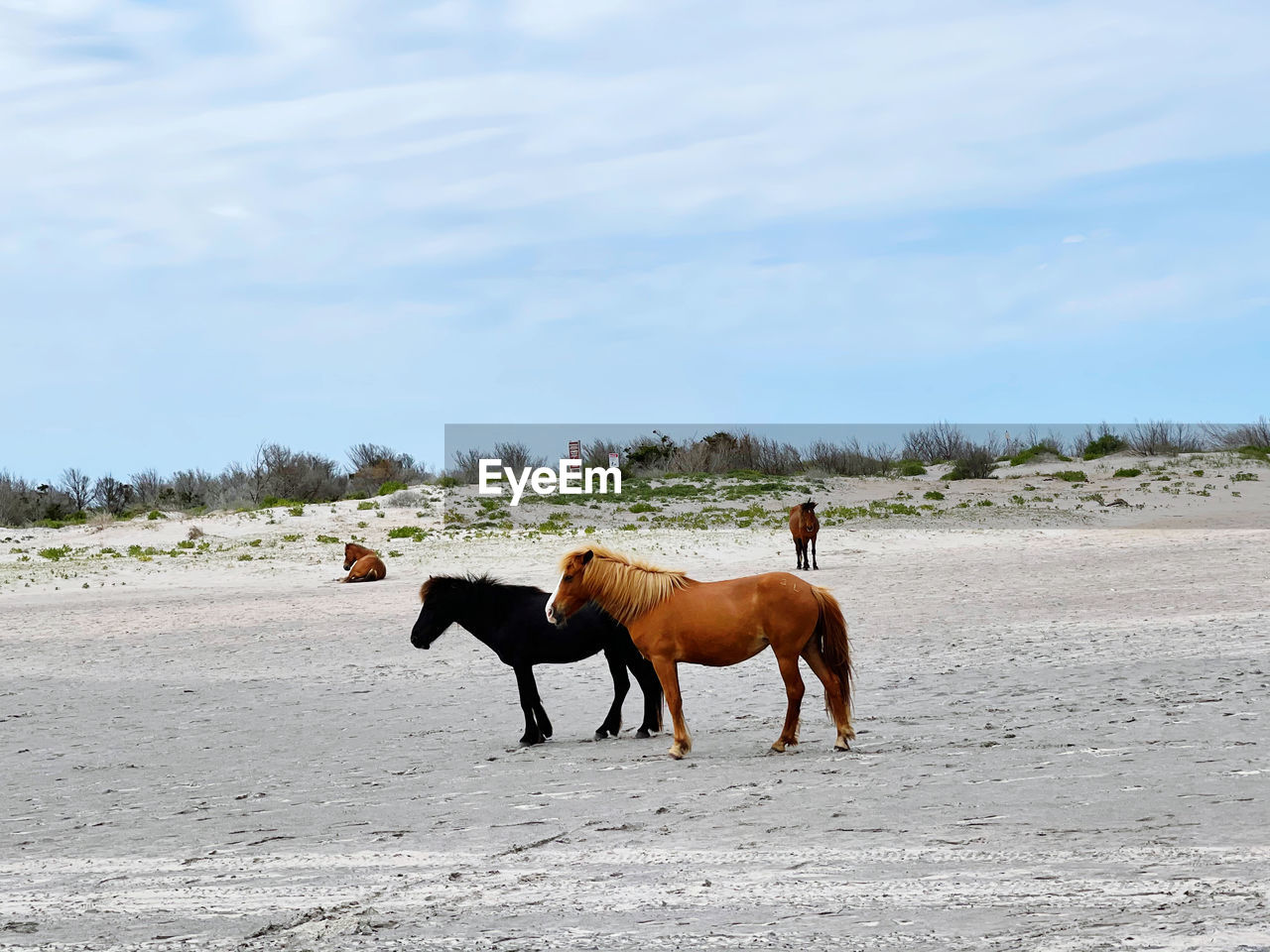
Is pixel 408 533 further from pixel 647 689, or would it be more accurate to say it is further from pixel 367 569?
pixel 647 689

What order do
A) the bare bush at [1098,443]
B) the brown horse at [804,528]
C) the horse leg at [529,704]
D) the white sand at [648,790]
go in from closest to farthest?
1. the white sand at [648,790]
2. the horse leg at [529,704]
3. the brown horse at [804,528]
4. the bare bush at [1098,443]

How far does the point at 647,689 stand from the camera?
9.54 meters

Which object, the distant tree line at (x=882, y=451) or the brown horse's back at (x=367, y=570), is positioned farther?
the distant tree line at (x=882, y=451)

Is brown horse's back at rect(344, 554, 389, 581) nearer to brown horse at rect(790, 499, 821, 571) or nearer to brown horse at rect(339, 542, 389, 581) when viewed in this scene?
brown horse at rect(339, 542, 389, 581)

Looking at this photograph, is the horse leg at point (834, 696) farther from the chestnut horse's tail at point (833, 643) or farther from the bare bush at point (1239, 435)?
the bare bush at point (1239, 435)

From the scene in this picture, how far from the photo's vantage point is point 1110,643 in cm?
1317

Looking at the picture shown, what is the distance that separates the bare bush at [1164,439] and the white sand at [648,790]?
38.2 meters

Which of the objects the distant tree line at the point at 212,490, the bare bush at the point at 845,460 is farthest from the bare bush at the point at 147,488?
the bare bush at the point at 845,460

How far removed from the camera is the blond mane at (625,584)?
8609mm

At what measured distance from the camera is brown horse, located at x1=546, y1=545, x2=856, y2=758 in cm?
834

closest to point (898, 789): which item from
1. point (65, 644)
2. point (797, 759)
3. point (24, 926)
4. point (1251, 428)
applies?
point (797, 759)

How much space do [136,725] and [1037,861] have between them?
797 centimetres

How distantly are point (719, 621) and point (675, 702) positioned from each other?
0.60m

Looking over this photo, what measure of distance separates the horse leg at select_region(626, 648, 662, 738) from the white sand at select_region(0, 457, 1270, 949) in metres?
0.32
